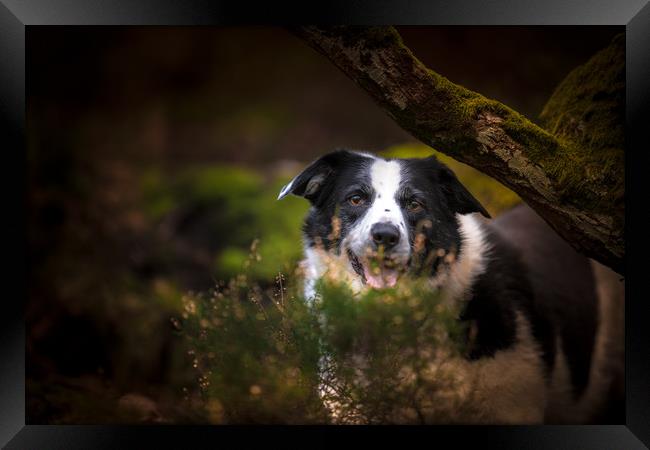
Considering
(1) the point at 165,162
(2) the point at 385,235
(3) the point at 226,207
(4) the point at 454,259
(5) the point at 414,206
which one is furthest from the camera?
(1) the point at 165,162

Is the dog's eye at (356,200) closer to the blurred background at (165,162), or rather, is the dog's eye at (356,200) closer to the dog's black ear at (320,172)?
the dog's black ear at (320,172)

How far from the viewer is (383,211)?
3.29 meters

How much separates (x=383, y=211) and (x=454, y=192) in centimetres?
55

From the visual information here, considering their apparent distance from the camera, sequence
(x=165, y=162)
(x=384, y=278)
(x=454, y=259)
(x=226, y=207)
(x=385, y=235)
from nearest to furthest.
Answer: (x=385, y=235) → (x=384, y=278) → (x=454, y=259) → (x=226, y=207) → (x=165, y=162)

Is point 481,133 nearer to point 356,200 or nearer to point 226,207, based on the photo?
point 356,200

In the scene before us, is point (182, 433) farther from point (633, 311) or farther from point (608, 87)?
point (608, 87)

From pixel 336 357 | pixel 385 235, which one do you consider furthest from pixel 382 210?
pixel 336 357

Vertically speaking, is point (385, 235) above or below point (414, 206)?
below

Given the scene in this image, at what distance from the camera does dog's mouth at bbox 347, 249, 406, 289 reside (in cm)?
319

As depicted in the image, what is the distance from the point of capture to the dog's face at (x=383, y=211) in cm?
321

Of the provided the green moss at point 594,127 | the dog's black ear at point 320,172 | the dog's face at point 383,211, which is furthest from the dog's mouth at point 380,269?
the green moss at point 594,127

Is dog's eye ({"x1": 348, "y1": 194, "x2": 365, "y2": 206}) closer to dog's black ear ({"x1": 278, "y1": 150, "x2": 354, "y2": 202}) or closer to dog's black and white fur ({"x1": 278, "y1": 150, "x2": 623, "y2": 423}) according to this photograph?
dog's black and white fur ({"x1": 278, "y1": 150, "x2": 623, "y2": 423})

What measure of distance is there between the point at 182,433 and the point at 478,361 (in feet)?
5.44

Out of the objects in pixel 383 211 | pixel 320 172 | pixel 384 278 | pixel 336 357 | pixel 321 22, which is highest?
pixel 321 22
